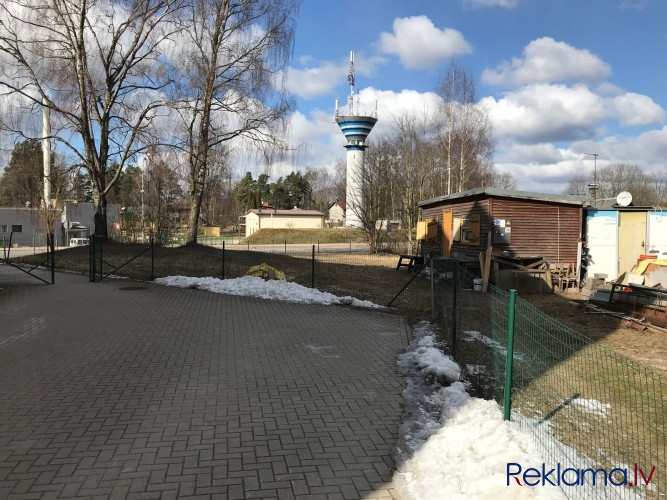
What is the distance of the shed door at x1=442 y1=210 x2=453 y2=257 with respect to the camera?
20.1 m

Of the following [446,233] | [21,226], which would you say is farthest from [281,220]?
[446,233]

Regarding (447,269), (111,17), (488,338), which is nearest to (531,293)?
(447,269)

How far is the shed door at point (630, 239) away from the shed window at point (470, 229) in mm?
4916

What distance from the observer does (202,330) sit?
860 cm

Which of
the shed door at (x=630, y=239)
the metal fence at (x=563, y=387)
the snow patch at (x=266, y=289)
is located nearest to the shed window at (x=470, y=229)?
the shed door at (x=630, y=239)

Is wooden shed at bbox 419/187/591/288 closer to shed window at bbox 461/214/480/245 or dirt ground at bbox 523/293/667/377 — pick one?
shed window at bbox 461/214/480/245

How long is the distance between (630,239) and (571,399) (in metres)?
14.0

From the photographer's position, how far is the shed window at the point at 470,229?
17453mm

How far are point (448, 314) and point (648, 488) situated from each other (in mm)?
6393

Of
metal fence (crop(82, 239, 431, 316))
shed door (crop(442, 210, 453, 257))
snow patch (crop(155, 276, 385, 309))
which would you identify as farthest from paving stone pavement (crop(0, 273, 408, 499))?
shed door (crop(442, 210, 453, 257))

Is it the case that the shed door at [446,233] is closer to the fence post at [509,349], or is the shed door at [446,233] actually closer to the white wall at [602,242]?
the white wall at [602,242]

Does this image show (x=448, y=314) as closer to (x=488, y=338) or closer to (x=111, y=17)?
(x=488, y=338)

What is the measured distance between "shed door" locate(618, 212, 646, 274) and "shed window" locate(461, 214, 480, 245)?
4.92 metres

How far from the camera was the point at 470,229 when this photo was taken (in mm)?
18016
